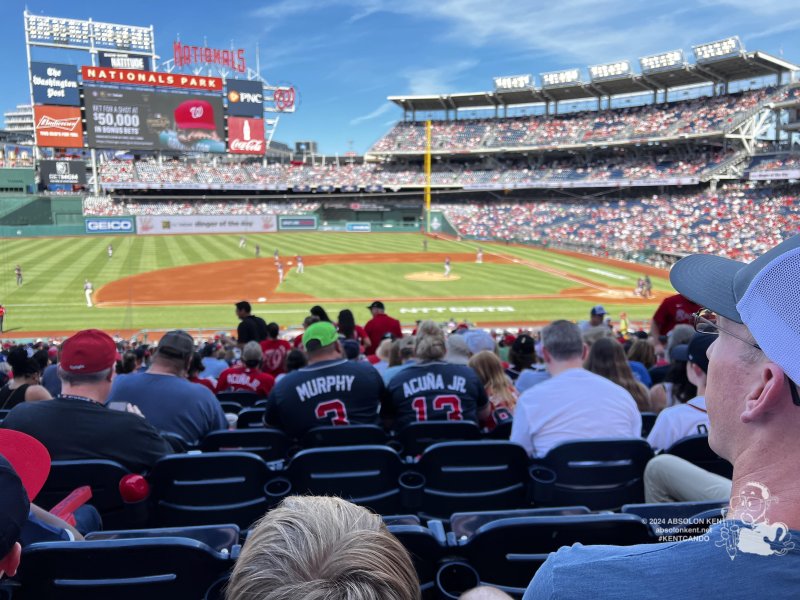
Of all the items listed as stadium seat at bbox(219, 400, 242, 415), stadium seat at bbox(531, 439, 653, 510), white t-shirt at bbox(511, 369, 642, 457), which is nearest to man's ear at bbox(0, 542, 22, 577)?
stadium seat at bbox(531, 439, 653, 510)

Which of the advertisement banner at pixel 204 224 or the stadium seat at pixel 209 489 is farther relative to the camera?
the advertisement banner at pixel 204 224

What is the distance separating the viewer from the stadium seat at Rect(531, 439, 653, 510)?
4.07 meters

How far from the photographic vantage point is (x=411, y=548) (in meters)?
2.67

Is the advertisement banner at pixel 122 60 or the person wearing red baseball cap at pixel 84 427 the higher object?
the advertisement banner at pixel 122 60

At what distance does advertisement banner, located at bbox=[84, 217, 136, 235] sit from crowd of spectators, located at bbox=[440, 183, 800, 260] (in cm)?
3148

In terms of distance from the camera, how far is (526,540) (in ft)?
8.77

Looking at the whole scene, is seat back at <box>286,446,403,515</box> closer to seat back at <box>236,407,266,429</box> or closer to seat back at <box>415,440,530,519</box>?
seat back at <box>415,440,530,519</box>

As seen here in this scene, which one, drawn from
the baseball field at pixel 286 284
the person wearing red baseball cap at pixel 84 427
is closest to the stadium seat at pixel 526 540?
the person wearing red baseball cap at pixel 84 427

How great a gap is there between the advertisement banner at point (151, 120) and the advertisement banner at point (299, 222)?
14405 millimetres

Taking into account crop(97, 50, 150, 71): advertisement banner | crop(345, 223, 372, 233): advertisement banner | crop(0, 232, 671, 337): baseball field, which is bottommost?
crop(0, 232, 671, 337): baseball field

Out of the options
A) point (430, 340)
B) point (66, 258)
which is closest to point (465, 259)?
point (66, 258)

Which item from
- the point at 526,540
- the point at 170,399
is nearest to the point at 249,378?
the point at 170,399

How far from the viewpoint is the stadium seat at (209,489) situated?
12.8 feet

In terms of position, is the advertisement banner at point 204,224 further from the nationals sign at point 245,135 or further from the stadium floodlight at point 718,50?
the stadium floodlight at point 718,50
